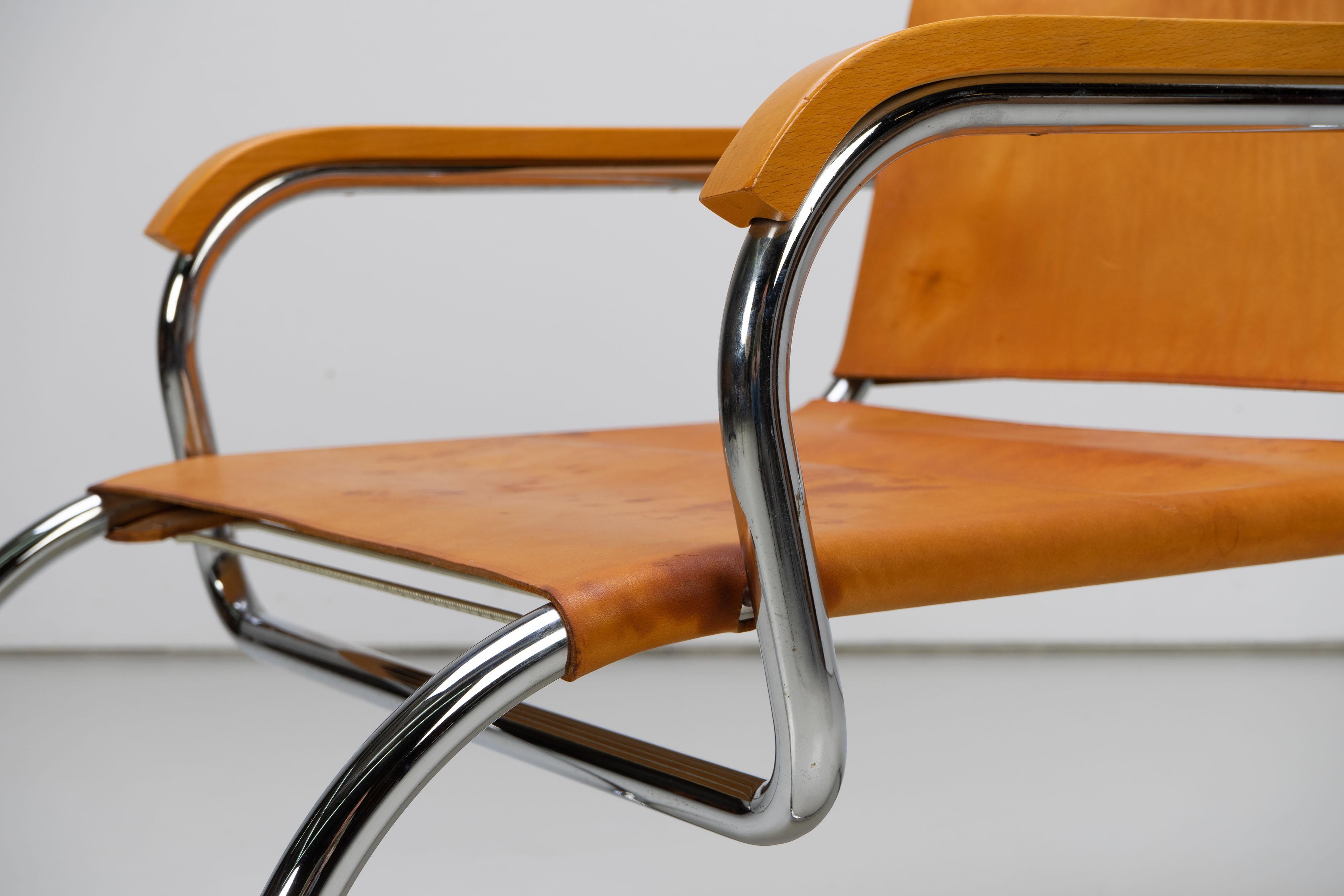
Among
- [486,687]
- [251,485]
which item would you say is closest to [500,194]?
[251,485]

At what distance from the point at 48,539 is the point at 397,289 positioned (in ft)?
3.33

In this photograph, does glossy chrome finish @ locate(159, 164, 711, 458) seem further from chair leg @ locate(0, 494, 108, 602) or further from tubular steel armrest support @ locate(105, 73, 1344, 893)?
tubular steel armrest support @ locate(105, 73, 1344, 893)

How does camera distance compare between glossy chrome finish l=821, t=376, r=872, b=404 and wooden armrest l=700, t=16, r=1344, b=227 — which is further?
glossy chrome finish l=821, t=376, r=872, b=404

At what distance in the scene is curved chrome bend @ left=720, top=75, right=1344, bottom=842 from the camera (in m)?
0.37

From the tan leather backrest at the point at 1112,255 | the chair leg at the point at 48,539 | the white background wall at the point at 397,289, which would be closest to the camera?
the chair leg at the point at 48,539

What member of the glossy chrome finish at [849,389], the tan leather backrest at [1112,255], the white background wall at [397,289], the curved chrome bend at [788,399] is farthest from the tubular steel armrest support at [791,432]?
the white background wall at [397,289]

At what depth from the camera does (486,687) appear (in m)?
0.35

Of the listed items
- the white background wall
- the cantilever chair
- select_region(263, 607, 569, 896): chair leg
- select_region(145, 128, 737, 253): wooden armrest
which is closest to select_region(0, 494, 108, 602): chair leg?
the cantilever chair

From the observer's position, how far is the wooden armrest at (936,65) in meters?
0.35

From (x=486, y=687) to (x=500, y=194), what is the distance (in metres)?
1.34

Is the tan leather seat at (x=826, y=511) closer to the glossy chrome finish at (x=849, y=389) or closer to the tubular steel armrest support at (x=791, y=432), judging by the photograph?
the tubular steel armrest support at (x=791, y=432)

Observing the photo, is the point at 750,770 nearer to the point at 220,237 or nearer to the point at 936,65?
the point at 220,237

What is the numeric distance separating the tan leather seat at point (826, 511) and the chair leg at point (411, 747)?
0.01 meters

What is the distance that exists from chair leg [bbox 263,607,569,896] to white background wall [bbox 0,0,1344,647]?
126 cm
